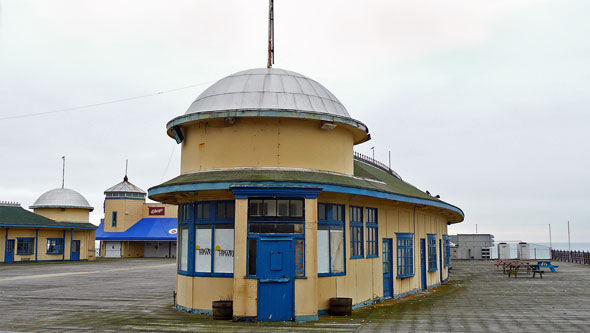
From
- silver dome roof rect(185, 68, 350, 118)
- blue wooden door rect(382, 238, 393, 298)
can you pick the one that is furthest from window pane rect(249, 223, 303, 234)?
blue wooden door rect(382, 238, 393, 298)

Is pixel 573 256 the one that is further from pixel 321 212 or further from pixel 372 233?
pixel 321 212

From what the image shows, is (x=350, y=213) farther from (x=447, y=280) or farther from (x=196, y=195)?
(x=447, y=280)

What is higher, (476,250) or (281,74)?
(281,74)

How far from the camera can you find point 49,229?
50844 mm

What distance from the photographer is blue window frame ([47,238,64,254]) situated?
167 ft

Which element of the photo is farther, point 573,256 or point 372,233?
point 573,256

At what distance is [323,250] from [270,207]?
220 cm

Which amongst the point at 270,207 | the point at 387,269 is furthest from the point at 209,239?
the point at 387,269

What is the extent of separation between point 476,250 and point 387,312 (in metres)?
48.3

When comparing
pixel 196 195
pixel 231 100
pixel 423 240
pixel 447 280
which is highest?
pixel 231 100

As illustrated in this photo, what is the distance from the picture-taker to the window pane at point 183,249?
1547 centimetres

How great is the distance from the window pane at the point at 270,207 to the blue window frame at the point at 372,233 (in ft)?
14.7

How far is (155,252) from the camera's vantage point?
197 ft

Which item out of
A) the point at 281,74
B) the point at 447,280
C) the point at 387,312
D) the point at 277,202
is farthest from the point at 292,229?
the point at 447,280
